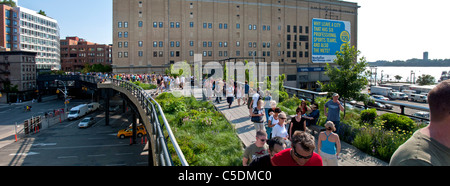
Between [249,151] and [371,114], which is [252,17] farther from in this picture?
[249,151]

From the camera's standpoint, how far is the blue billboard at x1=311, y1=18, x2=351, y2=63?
35.0m

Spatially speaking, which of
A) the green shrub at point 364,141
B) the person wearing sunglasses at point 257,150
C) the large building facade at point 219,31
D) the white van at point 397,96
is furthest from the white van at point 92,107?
the white van at point 397,96

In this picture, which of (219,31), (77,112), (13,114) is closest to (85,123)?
(77,112)

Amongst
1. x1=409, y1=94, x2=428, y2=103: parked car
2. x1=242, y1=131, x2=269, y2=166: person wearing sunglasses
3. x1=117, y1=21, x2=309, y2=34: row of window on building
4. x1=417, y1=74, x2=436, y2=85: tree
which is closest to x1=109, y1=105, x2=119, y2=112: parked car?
x1=117, y1=21, x2=309, y2=34: row of window on building

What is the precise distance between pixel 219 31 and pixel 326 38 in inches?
1634

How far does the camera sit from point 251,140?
380 inches

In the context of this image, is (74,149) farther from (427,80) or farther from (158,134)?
(427,80)

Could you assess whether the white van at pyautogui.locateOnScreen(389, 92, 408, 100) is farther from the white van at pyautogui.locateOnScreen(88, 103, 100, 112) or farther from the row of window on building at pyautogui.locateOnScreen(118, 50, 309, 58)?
the white van at pyautogui.locateOnScreen(88, 103, 100, 112)

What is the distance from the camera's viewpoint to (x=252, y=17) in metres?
76.6

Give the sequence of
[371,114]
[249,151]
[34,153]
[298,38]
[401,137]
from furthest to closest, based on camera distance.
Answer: [298,38] → [34,153] → [371,114] → [401,137] → [249,151]
